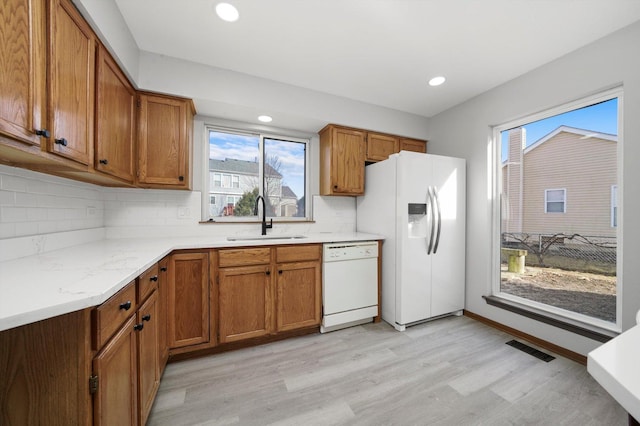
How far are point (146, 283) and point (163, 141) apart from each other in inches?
53.4

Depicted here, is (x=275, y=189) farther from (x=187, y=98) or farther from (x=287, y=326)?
(x=287, y=326)

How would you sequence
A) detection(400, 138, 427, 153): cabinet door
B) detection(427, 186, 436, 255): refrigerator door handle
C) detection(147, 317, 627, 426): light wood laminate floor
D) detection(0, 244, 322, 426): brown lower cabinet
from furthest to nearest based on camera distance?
detection(400, 138, 427, 153): cabinet door
detection(427, 186, 436, 255): refrigerator door handle
detection(147, 317, 627, 426): light wood laminate floor
detection(0, 244, 322, 426): brown lower cabinet

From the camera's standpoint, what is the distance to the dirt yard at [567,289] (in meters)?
1.91

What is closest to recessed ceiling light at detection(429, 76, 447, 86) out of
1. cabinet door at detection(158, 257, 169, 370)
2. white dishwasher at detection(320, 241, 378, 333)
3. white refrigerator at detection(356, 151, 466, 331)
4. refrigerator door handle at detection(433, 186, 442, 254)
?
white refrigerator at detection(356, 151, 466, 331)

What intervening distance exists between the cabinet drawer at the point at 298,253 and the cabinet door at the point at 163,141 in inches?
41.9

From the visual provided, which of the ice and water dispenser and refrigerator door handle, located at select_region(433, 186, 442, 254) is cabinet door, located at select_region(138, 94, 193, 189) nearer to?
the ice and water dispenser

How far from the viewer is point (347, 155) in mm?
2863

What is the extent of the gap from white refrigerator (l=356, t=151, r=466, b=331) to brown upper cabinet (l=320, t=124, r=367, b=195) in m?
0.24

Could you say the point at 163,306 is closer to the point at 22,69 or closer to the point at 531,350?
the point at 22,69

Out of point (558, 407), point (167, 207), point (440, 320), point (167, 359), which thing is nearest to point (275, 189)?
point (167, 207)

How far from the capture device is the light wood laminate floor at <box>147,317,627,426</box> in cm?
141

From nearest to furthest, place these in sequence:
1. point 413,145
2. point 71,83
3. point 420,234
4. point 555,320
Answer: point 71,83, point 555,320, point 420,234, point 413,145

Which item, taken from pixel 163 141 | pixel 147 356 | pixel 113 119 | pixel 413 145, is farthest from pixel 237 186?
pixel 413 145

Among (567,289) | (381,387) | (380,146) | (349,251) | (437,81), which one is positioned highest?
(437,81)
